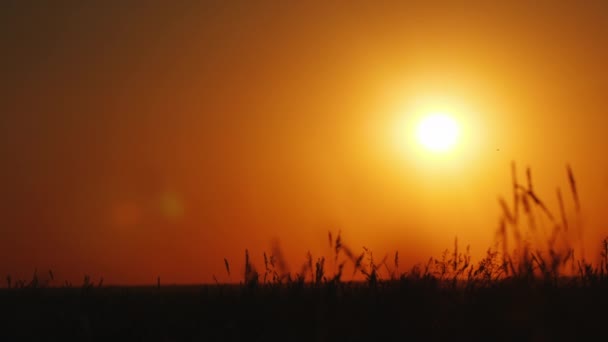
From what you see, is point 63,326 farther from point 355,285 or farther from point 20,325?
point 355,285

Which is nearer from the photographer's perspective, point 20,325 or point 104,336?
point 104,336

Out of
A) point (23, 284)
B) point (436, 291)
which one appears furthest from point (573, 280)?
point (23, 284)

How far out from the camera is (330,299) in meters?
5.80

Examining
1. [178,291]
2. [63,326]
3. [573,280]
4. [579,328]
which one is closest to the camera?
[579,328]

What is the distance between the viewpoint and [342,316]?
531 cm

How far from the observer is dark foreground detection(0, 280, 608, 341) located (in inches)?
197

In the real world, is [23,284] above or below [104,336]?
above

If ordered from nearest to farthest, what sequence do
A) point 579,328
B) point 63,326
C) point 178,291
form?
point 579,328 → point 63,326 → point 178,291

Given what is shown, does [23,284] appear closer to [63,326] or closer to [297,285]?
[63,326]

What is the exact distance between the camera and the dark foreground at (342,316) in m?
5.00

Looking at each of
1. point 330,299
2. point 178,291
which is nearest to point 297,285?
point 330,299

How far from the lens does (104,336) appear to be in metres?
5.19

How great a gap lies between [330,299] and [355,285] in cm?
90

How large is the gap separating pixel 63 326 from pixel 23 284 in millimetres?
2907
